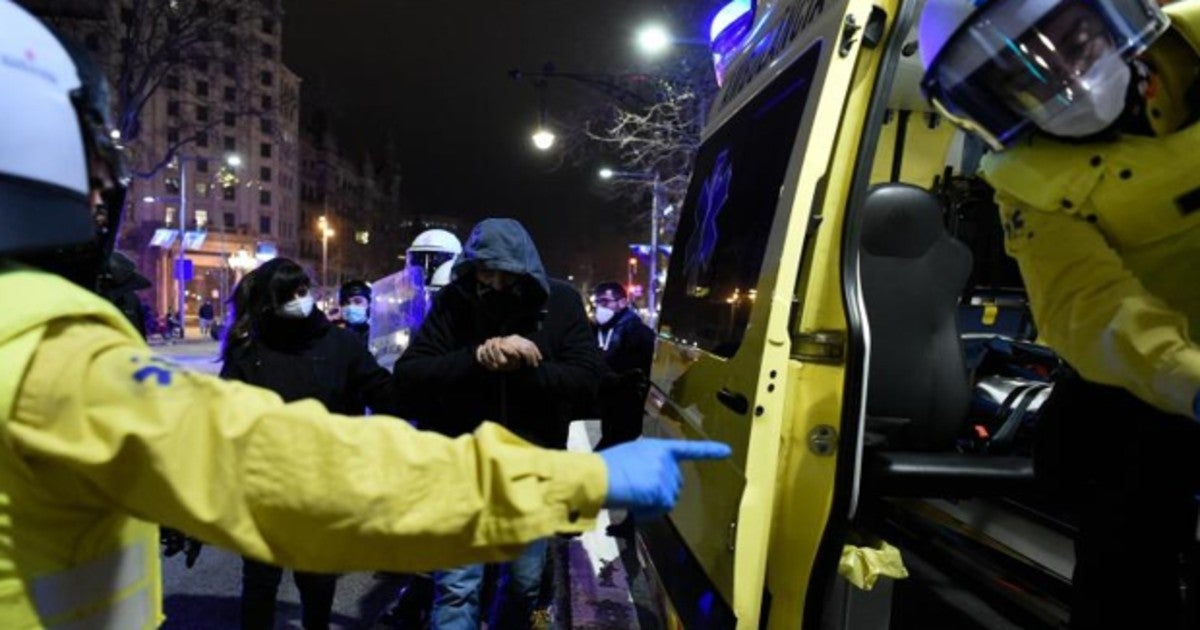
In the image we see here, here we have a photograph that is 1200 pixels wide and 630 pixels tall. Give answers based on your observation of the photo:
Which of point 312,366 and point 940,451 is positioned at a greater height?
point 312,366

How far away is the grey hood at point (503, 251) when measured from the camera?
315cm

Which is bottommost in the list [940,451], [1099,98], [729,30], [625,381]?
[940,451]

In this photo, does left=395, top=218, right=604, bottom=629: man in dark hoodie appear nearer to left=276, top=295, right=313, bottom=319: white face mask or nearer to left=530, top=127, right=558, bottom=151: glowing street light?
left=276, top=295, right=313, bottom=319: white face mask

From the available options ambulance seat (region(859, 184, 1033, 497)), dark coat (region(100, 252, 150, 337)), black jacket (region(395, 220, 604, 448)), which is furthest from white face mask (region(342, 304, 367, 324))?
ambulance seat (region(859, 184, 1033, 497))

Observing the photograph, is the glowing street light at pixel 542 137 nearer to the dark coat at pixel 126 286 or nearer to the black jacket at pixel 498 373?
the dark coat at pixel 126 286

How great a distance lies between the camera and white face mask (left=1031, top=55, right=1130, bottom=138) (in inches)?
69.2

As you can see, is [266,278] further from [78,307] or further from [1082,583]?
[1082,583]

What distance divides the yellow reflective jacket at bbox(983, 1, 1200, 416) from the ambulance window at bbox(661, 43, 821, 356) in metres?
0.70

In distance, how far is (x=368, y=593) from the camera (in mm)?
4766

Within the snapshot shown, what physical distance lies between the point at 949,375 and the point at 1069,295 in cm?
162

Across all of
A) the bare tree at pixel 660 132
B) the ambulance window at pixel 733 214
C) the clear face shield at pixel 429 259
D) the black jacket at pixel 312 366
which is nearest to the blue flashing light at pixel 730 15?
the ambulance window at pixel 733 214

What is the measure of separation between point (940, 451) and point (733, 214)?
1467mm

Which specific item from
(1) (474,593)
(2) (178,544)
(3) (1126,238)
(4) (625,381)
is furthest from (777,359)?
(2) (178,544)

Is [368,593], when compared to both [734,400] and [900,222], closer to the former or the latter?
[734,400]
